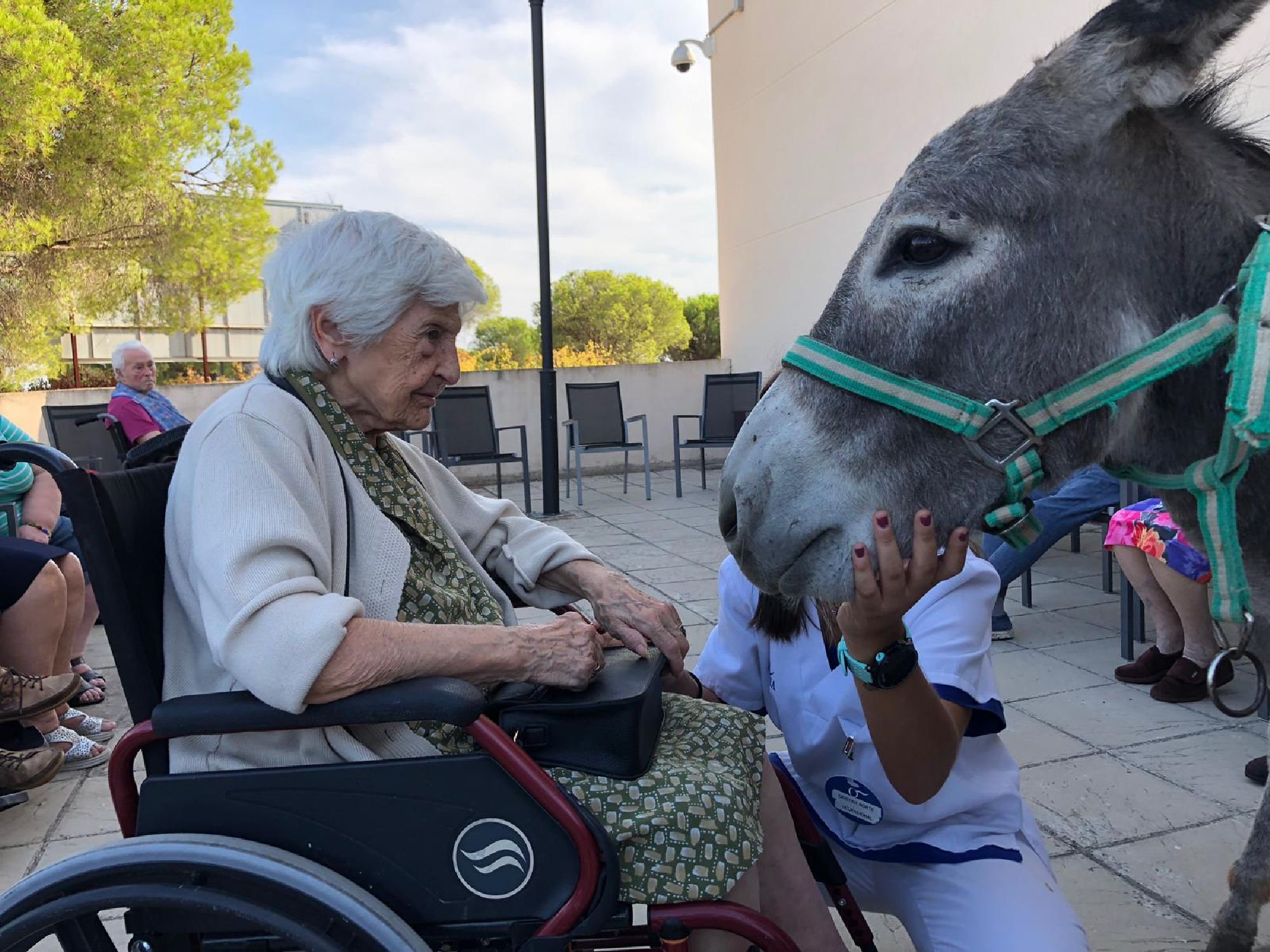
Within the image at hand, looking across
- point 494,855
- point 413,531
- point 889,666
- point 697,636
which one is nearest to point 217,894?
point 494,855

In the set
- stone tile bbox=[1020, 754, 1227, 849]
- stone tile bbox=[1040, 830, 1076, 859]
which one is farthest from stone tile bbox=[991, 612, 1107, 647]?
stone tile bbox=[1040, 830, 1076, 859]

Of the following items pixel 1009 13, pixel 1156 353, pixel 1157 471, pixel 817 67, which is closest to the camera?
pixel 1156 353

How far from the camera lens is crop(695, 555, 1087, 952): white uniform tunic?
4.48ft

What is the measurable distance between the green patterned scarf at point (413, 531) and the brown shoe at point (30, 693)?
174cm

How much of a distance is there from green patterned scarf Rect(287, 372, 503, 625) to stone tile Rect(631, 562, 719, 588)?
12.0 ft

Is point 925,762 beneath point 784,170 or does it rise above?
beneath

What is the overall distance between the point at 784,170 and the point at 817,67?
109 cm

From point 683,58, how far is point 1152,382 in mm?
10613

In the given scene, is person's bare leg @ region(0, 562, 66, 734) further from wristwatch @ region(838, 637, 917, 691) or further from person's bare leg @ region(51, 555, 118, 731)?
wristwatch @ region(838, 637, 917, 691)

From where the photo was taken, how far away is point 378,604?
4.45 feet

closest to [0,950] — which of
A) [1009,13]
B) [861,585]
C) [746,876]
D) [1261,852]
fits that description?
[746,876]

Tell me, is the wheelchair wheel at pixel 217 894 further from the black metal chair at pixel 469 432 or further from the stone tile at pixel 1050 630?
the black metal chair at pixel 469 432

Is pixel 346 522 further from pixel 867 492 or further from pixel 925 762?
pixel 925 762

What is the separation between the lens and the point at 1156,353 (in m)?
0.96
